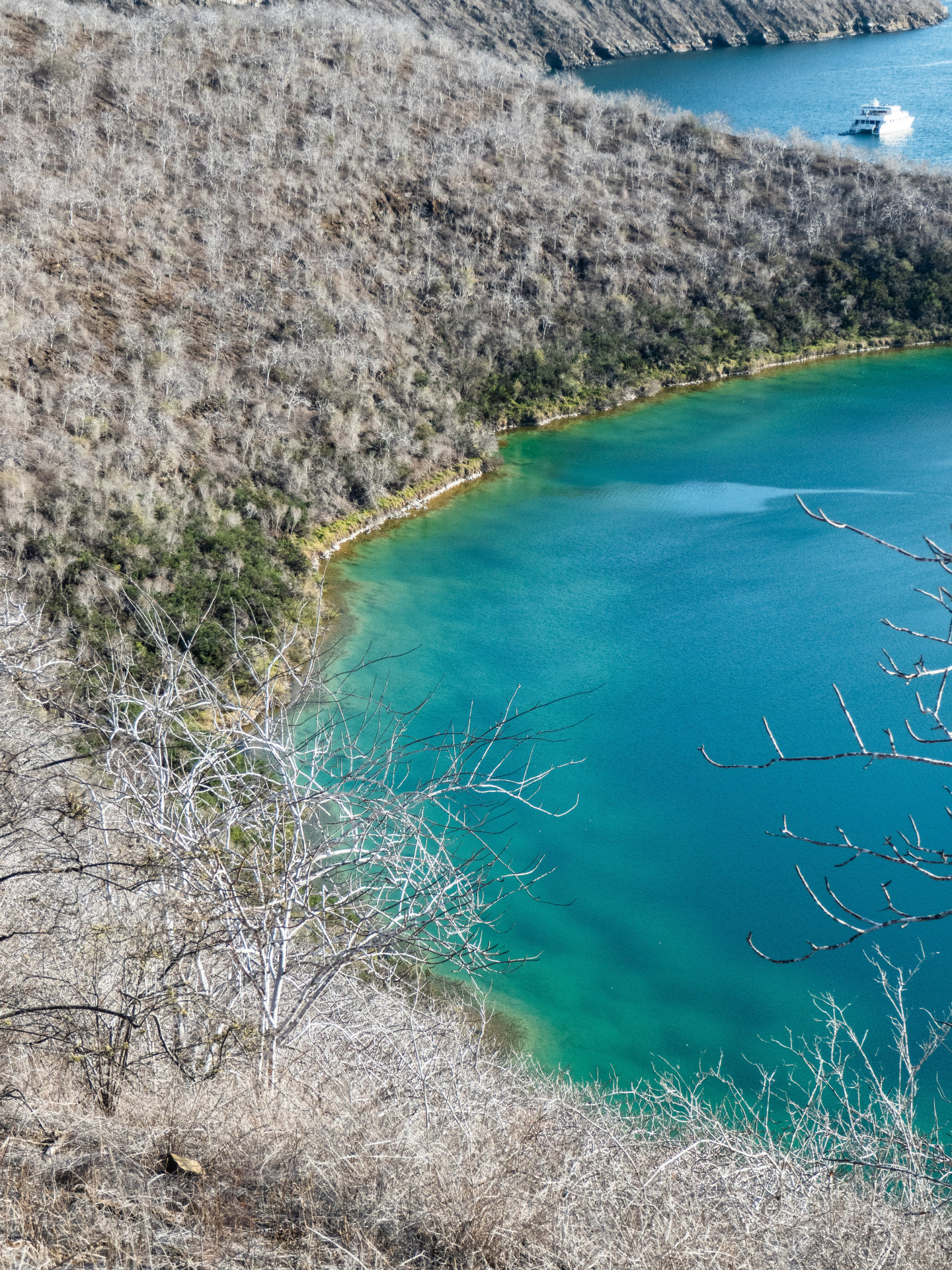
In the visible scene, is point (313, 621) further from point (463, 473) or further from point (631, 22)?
point (631, 22)

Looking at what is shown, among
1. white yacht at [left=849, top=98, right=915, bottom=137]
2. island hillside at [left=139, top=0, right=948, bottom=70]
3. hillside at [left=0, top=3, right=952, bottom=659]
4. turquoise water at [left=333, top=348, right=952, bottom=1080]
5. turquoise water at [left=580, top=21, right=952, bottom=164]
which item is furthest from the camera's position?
island hillside at [left=139, top=0, right=948, bottom=70]

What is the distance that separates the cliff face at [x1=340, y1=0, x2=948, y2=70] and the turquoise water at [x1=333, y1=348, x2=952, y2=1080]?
5038 cm

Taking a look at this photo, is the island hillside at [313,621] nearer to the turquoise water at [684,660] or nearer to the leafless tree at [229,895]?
the leafless tree at [229,895]

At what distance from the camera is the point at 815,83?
67.9m

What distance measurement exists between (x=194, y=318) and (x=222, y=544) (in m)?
9.29

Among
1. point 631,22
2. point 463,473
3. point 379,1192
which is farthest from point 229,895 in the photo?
point 631,22

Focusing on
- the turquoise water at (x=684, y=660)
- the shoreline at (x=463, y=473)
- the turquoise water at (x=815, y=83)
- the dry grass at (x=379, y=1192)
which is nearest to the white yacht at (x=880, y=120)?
the turquoise water at (x=815, y=83)

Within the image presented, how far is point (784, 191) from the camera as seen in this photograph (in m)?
39.2

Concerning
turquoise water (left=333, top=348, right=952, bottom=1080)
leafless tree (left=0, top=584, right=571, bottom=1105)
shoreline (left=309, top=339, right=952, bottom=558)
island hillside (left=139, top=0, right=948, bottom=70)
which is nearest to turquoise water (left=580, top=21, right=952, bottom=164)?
island hillside (left=139, top=0, right=948, bottom=70)

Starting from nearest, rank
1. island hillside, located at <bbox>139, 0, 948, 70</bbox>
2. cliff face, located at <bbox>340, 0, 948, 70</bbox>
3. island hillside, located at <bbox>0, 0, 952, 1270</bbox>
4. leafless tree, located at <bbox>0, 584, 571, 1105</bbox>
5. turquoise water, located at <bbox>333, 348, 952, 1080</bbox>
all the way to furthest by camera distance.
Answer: island hillside, located at <bbox>0, 0, 952, 1270</bbox>, leafless tree, located at <bbox>0, 584, 571, 1105</bbox>, turquoise water, located at <bbox>333, 348, 952, 1080</bbox>, island hillside, located at <bbox>139, 0, 948, 70</bbox>, cliff face, located at <bbox>340, 0, 948, 70</bbox>

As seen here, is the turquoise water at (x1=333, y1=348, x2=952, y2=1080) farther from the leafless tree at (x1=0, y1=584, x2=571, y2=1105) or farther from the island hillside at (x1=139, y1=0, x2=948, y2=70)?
the island hillside at (x1=139, y1=0, x2=948, y2=70)

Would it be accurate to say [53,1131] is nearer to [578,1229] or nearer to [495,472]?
[578,1229]

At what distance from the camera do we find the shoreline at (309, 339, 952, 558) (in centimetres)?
2336

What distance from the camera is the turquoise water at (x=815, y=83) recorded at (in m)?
56.5
